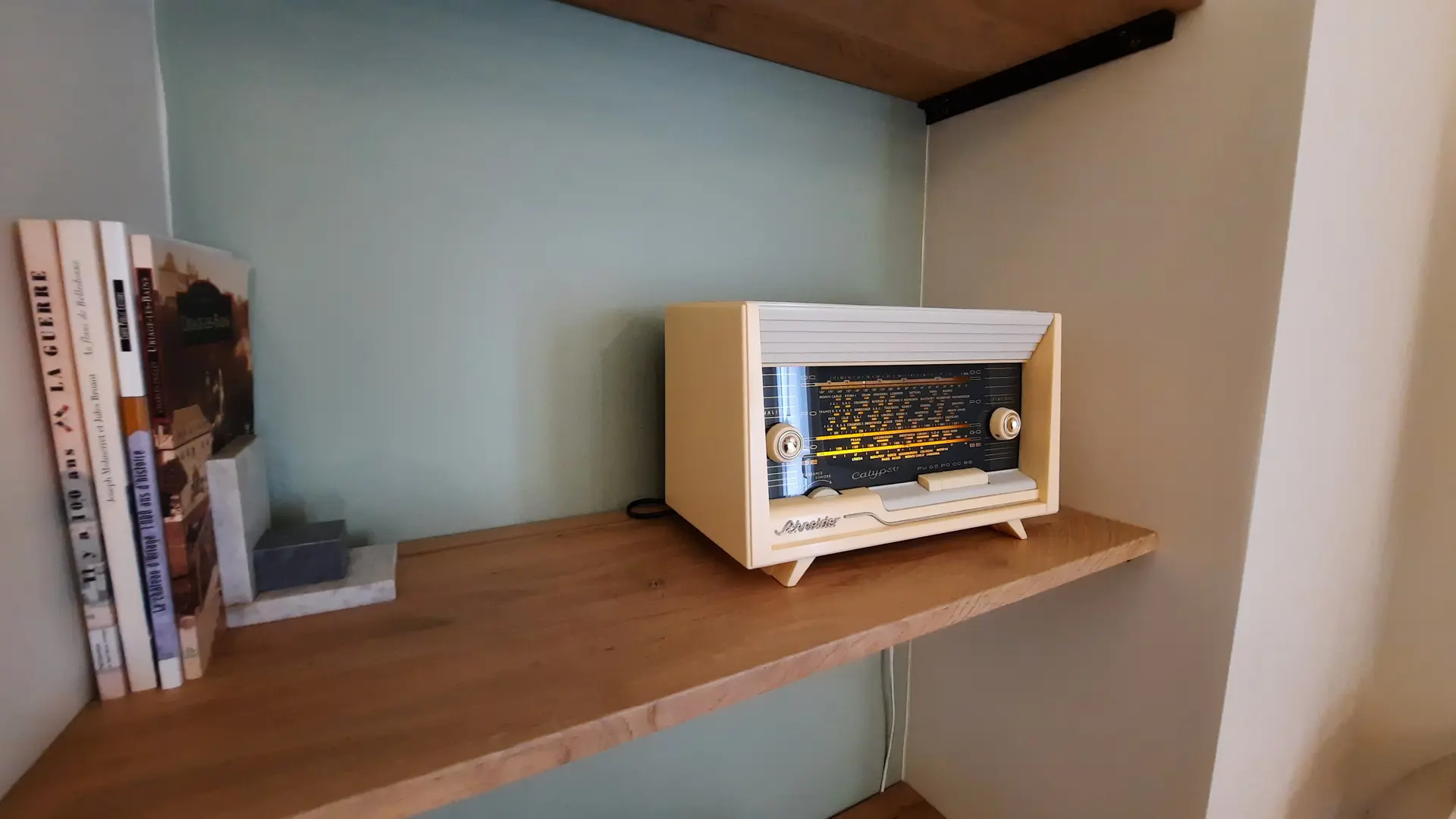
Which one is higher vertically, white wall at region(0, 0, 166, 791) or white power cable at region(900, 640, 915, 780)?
white wall at region(0, 0, 166, 791)

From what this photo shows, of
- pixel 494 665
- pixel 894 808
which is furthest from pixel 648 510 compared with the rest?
pixel 894 808

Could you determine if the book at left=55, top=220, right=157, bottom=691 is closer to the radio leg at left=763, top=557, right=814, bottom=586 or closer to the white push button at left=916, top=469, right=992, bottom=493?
the radio leg at left=763, top=557, right=814, bottom=586

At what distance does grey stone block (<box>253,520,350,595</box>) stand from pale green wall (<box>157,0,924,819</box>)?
0.11 metres

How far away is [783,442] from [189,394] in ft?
1.64

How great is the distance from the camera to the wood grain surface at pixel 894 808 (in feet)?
3.86

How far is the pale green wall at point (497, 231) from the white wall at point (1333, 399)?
579 millimetres

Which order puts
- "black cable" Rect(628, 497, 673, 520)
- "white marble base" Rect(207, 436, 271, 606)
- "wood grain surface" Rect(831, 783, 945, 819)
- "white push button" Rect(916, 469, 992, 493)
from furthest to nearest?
"wood grain surface" Rect(831, 783, 945, 819), "black cable" Rect(628, 497, 673, 520), "white push button" Rect(916, 469, 992, 493), "white marble base" Rect(207, 436, 271, 606)

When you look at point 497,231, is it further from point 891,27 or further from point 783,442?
point 891,27

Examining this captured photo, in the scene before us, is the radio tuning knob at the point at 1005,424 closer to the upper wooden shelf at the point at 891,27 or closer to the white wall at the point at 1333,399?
the white wall at the point at 1333,399

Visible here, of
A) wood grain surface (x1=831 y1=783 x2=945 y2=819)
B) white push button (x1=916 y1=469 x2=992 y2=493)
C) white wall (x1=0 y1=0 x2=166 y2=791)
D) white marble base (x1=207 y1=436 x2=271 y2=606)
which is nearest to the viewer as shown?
white wall (x1=0 y1=0 x2=166 y2=791)

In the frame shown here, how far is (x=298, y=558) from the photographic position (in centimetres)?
59

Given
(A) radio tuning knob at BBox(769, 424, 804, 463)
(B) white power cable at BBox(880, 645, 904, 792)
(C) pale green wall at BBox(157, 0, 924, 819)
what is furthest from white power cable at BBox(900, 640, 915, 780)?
(A) radio tuning knob at BBox(769, 424, 804, 463)

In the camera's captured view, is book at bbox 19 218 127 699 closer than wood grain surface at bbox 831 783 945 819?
Yes

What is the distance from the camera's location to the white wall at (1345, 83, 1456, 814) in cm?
95
